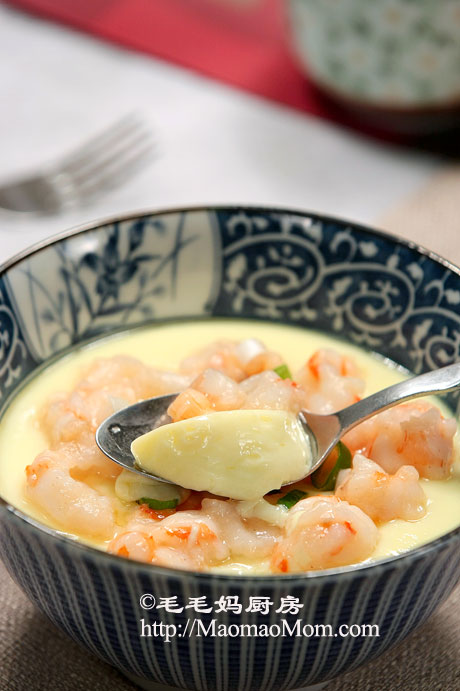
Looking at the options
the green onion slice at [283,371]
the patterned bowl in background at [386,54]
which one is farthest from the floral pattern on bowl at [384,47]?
the green onion slice at [283,371]

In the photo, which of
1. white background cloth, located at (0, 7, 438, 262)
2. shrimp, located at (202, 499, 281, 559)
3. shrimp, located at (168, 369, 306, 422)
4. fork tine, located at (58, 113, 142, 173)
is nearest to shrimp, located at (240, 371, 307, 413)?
shrimp, located at (168, 369, 306, 422)

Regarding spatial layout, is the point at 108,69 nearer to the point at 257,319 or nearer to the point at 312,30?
the point at 312,30

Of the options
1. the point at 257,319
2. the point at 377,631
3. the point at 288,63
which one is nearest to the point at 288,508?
the point at 377,631

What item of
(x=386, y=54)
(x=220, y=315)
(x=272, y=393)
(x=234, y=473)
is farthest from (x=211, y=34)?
(x=234, y=473)

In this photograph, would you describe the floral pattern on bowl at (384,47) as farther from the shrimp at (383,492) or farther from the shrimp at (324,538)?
the shrimp at (324,538)

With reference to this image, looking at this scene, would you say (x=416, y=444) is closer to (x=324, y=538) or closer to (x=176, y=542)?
(x=324, y=538)
